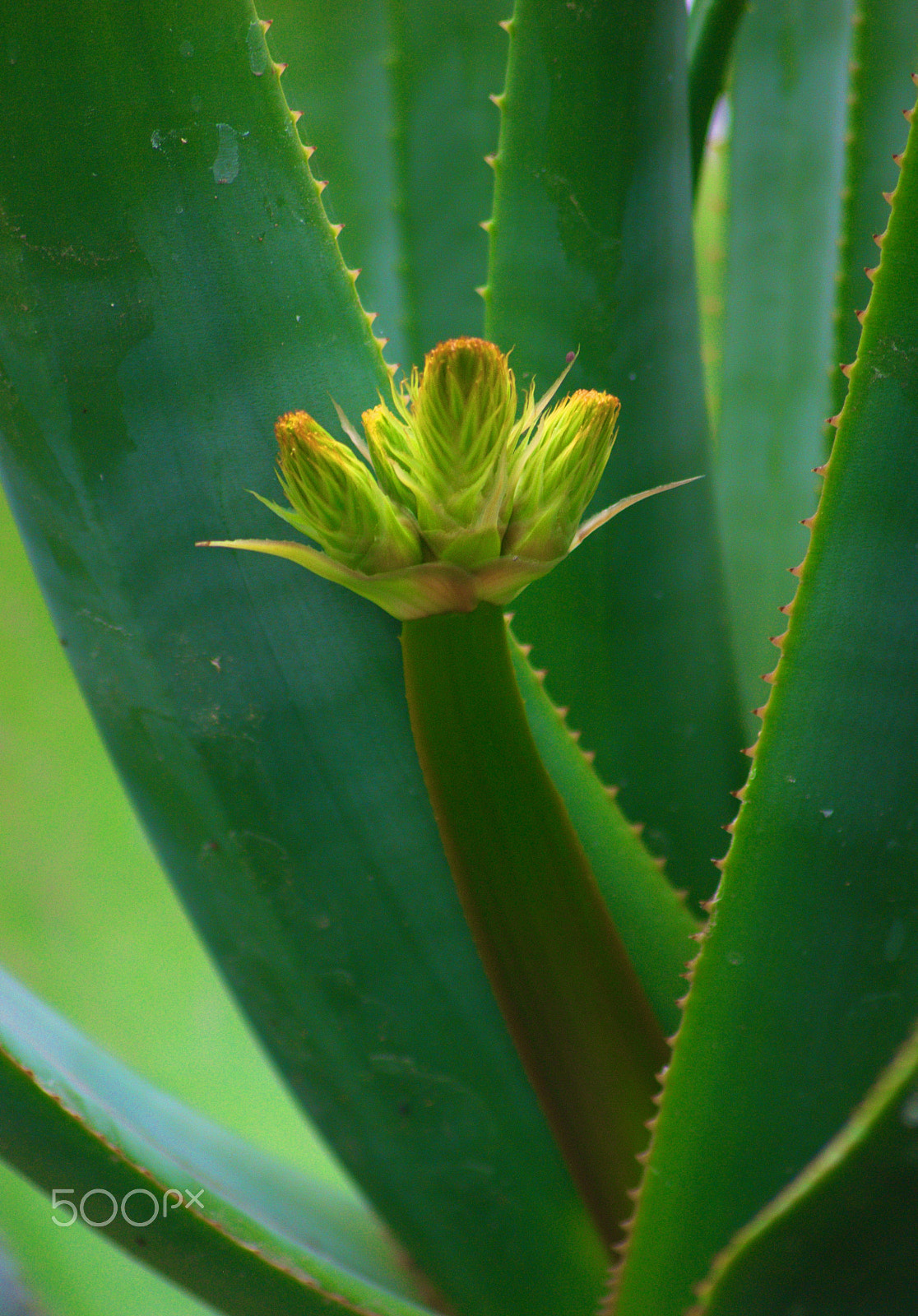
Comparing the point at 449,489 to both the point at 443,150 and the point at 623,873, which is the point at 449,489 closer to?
the point at 623,873

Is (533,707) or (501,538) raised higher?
(501,538)

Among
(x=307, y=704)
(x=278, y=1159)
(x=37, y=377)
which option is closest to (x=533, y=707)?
(x=307, y=704)

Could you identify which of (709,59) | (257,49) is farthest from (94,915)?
(709,59)

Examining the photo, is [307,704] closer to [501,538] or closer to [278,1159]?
[501,538]

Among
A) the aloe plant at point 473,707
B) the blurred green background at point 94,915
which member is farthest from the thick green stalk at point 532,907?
the blurred green background at point 94,915

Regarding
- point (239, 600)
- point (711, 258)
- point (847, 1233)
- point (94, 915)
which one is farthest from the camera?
point (711, 258)

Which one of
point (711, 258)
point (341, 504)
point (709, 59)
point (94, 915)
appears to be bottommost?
point (94, 915)
